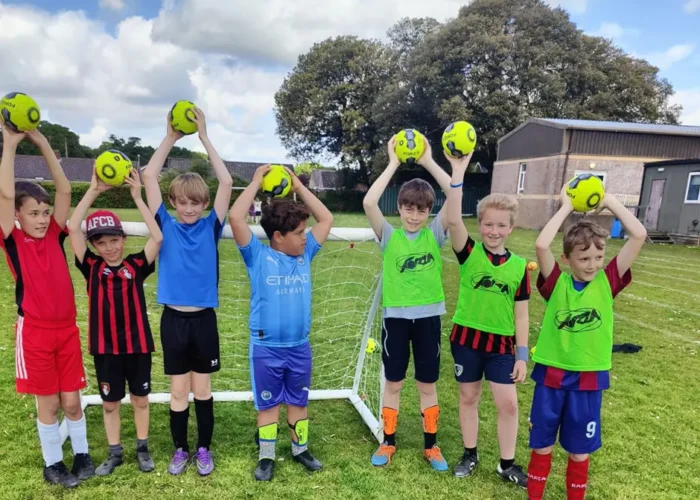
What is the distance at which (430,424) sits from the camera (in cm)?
307

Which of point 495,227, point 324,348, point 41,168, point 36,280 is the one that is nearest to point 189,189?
point 36,280

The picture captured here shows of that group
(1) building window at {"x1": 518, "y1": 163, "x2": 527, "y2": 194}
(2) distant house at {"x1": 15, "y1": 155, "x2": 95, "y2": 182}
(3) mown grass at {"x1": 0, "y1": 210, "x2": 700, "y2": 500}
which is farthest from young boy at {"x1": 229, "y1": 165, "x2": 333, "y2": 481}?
(2) distant house at {"x1": 15, "y1": 155, "x2": 95, "y2": 182}

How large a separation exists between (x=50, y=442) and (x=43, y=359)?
54 cm

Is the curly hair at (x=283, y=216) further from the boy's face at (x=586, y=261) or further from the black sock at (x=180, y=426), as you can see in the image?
the boy's face at (x=586, y=261)

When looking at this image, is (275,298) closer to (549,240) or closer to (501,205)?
(501,205)

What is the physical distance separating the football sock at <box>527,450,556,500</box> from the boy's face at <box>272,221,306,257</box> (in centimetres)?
179

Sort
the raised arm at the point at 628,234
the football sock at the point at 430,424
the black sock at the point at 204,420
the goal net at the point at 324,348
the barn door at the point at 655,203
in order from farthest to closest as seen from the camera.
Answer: the barn door at the point at 655,203 < the goal net at the point at 324,348 < the football sock at the point at 430,424 < the black sock at the point at 204,420 < the raised arm at the point at 628,234

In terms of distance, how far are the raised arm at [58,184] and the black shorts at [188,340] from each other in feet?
2.72

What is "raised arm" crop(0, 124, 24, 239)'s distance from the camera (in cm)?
246

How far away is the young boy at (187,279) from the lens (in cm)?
275

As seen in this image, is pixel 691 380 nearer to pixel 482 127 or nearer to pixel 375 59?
pixel 482 127

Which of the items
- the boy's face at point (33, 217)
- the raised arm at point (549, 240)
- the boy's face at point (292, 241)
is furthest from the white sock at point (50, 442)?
the raised arm at point (549, 240)

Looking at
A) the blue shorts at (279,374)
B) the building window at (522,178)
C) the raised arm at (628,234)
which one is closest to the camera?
the raised arm at (628,234)

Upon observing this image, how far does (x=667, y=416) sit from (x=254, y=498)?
3.48 meters
